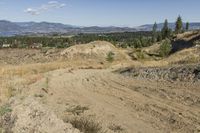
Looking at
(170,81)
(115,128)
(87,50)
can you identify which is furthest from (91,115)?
(87,50)

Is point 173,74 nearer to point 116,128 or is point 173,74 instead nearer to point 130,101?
point 130,101

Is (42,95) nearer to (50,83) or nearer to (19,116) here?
(50,83)

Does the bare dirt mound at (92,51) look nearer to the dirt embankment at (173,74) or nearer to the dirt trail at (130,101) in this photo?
the dirt embankment at (173,74)

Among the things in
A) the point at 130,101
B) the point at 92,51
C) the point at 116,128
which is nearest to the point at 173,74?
the point at 130,101

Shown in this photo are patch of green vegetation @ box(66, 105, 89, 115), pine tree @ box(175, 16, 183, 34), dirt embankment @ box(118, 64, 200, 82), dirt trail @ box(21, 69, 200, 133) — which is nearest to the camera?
dirt trail @ box(21, 69, 200, 133)

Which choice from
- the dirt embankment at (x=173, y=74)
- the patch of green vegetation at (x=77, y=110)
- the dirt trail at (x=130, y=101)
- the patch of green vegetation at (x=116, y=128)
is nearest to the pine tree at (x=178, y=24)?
the dirt embankment at (x=173, y=74)

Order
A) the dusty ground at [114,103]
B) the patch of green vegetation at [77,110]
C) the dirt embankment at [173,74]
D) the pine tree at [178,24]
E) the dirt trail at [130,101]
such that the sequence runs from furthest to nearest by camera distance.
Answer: the pine tree at [178,24] → the dirt embankment at [173,74] → the patch of green vegetation at [77,110] → the dirt trail at [130,101] → the dusty ground at [114,103]

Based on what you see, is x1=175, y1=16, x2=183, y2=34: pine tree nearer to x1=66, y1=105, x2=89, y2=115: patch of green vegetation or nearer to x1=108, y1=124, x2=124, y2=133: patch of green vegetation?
x1=66, y1=105, x2=89, y2=115: patch of green vegetation

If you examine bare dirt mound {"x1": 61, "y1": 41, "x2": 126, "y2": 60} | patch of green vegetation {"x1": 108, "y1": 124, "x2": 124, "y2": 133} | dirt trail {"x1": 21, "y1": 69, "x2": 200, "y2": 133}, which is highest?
patch of green vegetation {"x1": 108, "y1": 124, "x2": 124, "y2": 133}

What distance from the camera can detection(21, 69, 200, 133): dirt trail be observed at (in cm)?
1249

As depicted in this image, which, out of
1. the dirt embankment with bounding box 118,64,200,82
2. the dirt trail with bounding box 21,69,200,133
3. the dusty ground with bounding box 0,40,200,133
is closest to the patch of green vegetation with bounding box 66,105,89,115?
the dusty ground with bounding box 0,40,200,133

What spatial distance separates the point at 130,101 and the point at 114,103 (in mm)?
759

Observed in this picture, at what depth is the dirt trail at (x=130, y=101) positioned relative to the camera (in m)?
12.5

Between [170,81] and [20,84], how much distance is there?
27.4ft
